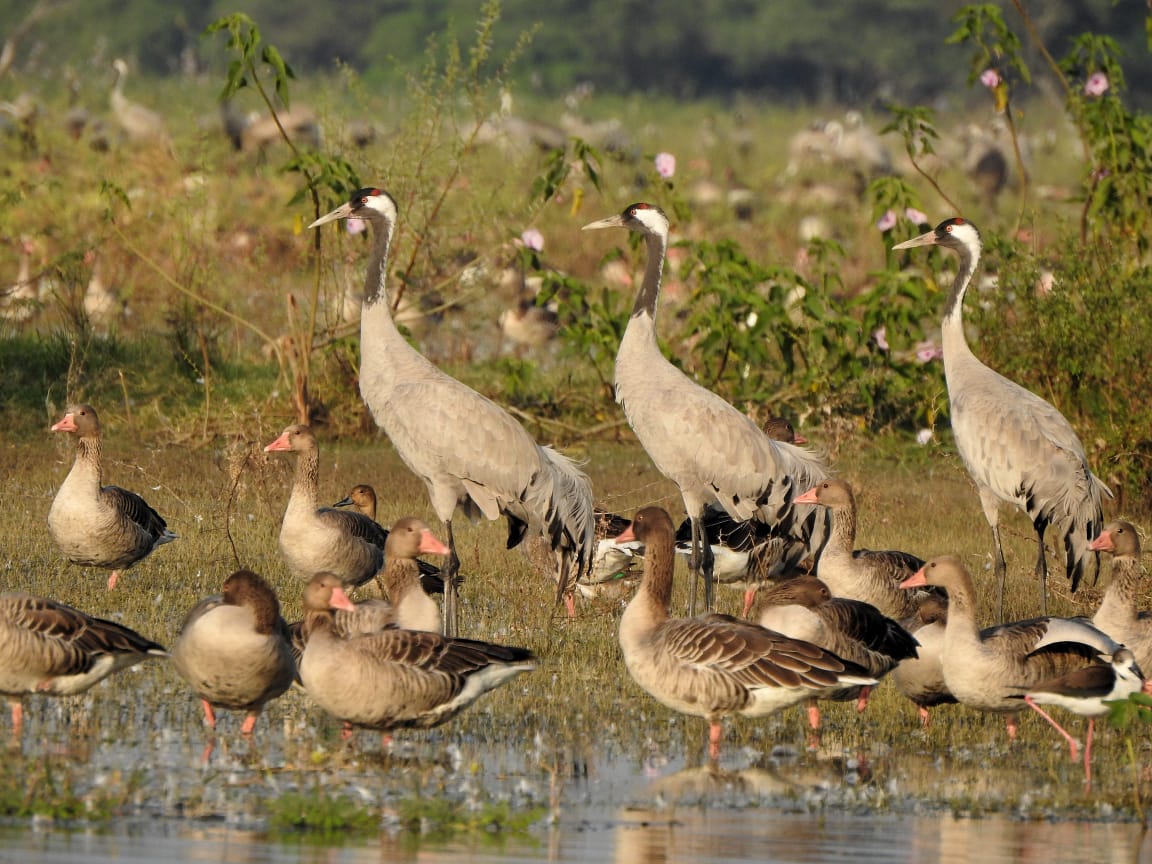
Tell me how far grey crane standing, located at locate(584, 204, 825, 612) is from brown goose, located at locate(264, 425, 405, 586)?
1.95 meters

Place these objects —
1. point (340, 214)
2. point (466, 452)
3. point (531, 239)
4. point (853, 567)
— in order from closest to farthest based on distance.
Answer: point (853, 567) < point (466, 452) < point (340, 214) < point (531, 239)

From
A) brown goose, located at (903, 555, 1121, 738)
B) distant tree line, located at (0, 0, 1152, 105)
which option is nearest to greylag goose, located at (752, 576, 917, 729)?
brown goose, located at (903, 555, 1121, 738)

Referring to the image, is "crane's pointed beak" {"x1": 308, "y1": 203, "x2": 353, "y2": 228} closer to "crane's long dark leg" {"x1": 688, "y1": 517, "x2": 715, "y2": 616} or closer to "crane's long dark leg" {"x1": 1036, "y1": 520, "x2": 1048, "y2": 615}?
"crane's long dark leg" {"x1": 688, "y1": 517, "x2": 715, "y2": 616}

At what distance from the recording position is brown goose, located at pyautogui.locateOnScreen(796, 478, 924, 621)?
1102cm

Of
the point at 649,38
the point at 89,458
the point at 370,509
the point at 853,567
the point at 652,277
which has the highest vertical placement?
the point at 649,38

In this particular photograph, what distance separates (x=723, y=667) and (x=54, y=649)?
9.53 feet

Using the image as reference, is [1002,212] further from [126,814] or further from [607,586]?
[126,814]

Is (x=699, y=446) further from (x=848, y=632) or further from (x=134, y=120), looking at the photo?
(x=134, y=120)

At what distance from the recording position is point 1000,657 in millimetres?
8836

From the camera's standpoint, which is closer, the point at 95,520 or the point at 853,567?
the point at 853,567

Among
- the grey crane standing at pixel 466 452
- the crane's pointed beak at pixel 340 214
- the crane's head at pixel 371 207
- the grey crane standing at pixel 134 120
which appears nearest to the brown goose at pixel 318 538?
the grey crane standing at pixel 466 452

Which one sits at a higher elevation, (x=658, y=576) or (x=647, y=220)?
(x=647, y=220)

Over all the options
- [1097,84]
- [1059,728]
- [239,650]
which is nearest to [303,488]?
[239,650]

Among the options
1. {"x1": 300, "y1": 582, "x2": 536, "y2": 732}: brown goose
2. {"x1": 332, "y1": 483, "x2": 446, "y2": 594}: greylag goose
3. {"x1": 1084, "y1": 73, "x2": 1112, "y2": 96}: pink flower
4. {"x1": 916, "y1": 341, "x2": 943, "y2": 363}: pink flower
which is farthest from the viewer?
{"x1": 916, "y1": 341, "x2": 943, "y2": 363}: pink flower
